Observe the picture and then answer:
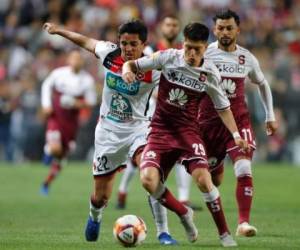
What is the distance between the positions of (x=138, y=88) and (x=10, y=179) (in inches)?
472

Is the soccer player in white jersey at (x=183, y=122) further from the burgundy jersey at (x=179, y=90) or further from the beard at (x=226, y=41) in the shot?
the beard at (x=226, y=41)

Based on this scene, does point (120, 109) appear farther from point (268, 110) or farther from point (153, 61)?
point (268, 110)

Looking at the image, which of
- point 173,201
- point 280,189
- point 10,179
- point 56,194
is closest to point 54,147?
point 56,194

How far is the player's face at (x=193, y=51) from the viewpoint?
1110 cm

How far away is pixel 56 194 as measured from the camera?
20188 mm

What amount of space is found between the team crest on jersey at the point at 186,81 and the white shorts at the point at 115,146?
1.09 meters

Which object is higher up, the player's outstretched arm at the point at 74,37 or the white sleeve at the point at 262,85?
the player's outstretched arm at the point at 74,37

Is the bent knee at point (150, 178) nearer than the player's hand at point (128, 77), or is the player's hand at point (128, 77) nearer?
the player's hand at point (128, 77)

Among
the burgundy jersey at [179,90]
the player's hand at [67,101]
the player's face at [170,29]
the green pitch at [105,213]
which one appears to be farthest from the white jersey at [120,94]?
the player's hand at [67,101]

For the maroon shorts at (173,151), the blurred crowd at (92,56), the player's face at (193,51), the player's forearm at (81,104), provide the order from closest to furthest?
1. the player's face at (193,51)
2. the maroon shorts at (173,151)
3. the player's forearm at (81,104)
4. the blurred crowd at (92,56)

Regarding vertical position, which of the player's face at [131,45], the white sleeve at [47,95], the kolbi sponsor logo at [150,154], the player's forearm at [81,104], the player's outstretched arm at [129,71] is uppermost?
the player's face at [131,45]

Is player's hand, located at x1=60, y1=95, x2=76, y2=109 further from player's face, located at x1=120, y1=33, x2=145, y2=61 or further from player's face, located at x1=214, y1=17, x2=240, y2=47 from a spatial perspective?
player's face, located at x1=120, y1=33, x2=145, y2=61

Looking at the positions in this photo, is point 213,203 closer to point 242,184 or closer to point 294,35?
point 242,184

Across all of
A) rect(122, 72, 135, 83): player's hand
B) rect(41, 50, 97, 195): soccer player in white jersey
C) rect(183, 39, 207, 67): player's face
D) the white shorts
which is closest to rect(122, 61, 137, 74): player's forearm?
rect(122, 72, 135, 83): player's hand
